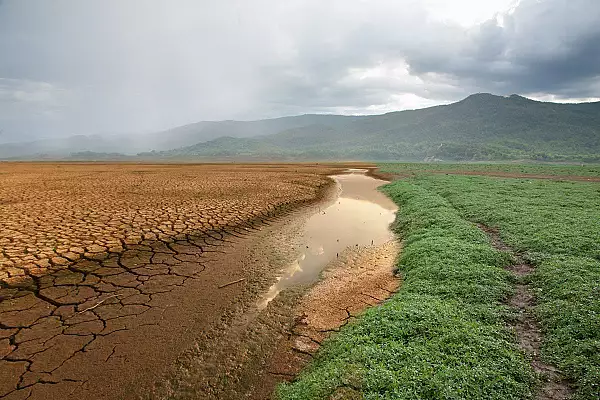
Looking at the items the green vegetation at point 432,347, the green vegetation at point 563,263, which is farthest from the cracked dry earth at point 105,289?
the green vegetation at point 563,263

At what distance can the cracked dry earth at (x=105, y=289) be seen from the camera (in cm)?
485

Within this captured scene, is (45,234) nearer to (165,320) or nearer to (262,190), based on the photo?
(165,320)

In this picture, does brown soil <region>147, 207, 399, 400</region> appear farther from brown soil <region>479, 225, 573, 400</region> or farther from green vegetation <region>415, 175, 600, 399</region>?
green vegetation <region>415, 175, 600, 399</region>

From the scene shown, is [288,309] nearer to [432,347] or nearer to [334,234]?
[432,347]

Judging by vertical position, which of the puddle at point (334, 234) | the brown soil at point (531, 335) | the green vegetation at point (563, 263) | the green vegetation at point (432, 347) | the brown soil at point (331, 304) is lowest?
the brown soil at point (331, 304)

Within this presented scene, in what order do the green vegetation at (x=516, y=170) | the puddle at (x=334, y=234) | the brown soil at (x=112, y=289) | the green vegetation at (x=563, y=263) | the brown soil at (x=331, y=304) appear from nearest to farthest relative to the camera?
the green vegetation at (x=563, y=263) < the brown soil at (x=112, y=289) < the brown soil at (x=331, y=304) < the puddle at (x=334, y=234) < the green vegetation at (x=516, y=170)

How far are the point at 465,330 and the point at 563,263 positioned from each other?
178 inches

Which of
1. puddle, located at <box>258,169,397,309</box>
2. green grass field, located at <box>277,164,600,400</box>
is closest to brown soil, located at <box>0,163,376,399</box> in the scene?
puddle, located at <box>258,169,397,309</box>

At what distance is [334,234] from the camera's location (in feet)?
43.3

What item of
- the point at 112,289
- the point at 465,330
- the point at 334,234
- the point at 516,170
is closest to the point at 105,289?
the point at 112,289

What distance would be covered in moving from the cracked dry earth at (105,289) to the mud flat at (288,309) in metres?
0.61

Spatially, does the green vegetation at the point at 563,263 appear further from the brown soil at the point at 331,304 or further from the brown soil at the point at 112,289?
the brown soil at the point at 112,289

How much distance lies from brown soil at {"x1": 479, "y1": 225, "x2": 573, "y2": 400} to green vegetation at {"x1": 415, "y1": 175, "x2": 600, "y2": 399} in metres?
0.13

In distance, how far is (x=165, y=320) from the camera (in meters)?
6.35
